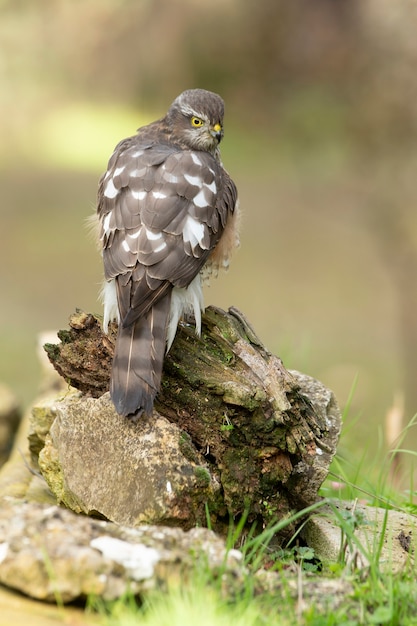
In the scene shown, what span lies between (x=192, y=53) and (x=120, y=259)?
9640 mm

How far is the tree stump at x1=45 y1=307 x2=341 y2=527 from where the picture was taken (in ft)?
8.71

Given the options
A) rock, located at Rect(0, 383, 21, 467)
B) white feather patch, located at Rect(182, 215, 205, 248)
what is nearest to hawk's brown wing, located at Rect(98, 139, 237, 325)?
white feather patch, located at Rect(182, 215, 205, 248)

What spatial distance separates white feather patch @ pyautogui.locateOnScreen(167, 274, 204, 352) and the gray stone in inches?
14.4

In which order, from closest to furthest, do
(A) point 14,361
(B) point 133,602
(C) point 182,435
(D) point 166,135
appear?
(B) point 133,602
(C) point 182,435
(D) point 166,135
(A) point 14,361

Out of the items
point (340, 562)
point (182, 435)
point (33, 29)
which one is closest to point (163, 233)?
point (182, 435)

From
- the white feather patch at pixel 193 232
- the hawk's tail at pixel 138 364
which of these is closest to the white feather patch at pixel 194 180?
the white feather patch at pixel 193 232

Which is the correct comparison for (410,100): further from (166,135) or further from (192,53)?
(192,53)

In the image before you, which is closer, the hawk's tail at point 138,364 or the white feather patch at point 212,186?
the hawk's tail at point 138,364

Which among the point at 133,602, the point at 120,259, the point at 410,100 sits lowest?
the point at 133,602

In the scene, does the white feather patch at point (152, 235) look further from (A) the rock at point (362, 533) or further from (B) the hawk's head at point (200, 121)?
(A) the rock at point (362, 533)

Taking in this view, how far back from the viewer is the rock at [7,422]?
476cm

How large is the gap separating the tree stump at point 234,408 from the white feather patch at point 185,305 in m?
0.04

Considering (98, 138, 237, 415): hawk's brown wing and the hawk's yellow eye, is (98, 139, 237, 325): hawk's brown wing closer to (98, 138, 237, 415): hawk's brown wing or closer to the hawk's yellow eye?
(98, 138, 237, 415): hawk's brown wing

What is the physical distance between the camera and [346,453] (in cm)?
397
